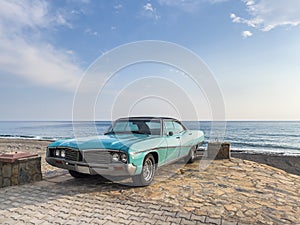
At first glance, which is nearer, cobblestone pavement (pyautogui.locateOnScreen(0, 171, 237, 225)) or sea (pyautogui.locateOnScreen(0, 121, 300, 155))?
cobblestone pavement (pyautogui.locateOnScreen(0, 171, 237, 225))

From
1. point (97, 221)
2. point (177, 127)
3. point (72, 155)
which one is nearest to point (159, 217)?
point (97, 221)

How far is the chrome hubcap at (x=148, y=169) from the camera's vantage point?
4.53 metres

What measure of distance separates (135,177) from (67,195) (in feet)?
4.37

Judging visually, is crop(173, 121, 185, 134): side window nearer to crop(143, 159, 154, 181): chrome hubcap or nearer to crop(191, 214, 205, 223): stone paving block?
crop(143, 159, 154, 181): chrome hubcap

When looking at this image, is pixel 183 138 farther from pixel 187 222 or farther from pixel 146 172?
pixel 187 222

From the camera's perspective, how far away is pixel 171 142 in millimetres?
5477

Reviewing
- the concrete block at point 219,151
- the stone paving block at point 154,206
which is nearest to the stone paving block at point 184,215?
the stone paving block at point 154,206

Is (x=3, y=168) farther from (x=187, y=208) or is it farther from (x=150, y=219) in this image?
(x=187, y=208)

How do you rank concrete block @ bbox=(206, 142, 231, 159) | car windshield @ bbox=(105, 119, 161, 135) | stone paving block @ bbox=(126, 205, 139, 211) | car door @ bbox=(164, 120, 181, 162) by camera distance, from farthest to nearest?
concrete block @ bbox=(206, 142, 231, 159), car windshield @ bbox=(105, 119, 161, 135), car door @ bbox=(164, 120, 181, 162), stone paving block @ bbox=(126, 205, 139, 211)

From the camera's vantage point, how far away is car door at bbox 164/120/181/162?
5383 mm

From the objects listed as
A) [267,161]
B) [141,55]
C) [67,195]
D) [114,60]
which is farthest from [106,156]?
[267,161]

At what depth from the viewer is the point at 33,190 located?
13.9 feet

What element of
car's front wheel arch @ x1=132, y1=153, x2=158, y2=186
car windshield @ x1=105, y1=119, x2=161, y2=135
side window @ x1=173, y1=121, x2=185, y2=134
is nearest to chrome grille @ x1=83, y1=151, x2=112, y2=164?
car's front wheel arch @ x1=132, y1=153, x2=158, y2=186

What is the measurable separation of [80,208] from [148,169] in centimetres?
168
